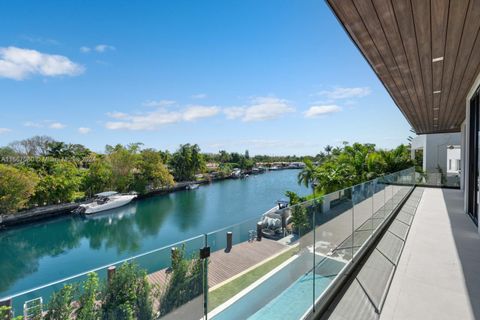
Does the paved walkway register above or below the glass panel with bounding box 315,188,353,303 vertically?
below

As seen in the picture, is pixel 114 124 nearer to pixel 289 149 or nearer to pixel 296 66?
pixel 296 66

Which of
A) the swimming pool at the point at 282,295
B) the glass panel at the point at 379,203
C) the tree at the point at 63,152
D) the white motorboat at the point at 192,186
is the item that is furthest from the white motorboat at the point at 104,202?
the swimming pool at the point at 282,295

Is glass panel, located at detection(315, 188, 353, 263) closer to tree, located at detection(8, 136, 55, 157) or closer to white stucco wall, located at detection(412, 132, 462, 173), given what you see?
white stucco wall, located at detection(412, 132, 462, 173)

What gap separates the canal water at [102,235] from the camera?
13.9 meters

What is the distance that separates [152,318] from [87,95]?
82.9 feet

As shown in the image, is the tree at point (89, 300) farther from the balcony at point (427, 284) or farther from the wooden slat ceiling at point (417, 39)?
the wooden slat ceiling at point (417, 39)

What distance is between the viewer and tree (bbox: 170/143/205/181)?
127 ft

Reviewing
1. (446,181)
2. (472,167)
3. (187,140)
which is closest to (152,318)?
(472,167)

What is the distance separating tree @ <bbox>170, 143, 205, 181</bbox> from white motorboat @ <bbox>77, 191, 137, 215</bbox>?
12.3m

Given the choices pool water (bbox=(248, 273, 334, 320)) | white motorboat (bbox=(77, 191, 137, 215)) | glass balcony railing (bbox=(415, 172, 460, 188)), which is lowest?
white motorboat (bbox=(77, 191, 137, 215))

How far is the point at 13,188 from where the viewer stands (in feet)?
58.7

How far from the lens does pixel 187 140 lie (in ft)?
135

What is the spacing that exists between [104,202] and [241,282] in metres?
25.4

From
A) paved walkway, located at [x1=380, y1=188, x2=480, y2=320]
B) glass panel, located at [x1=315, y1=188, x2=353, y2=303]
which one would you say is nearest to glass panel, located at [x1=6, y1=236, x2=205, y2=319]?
glass panel, located at [x1=315, y1=188, x2=353, y2=303]
